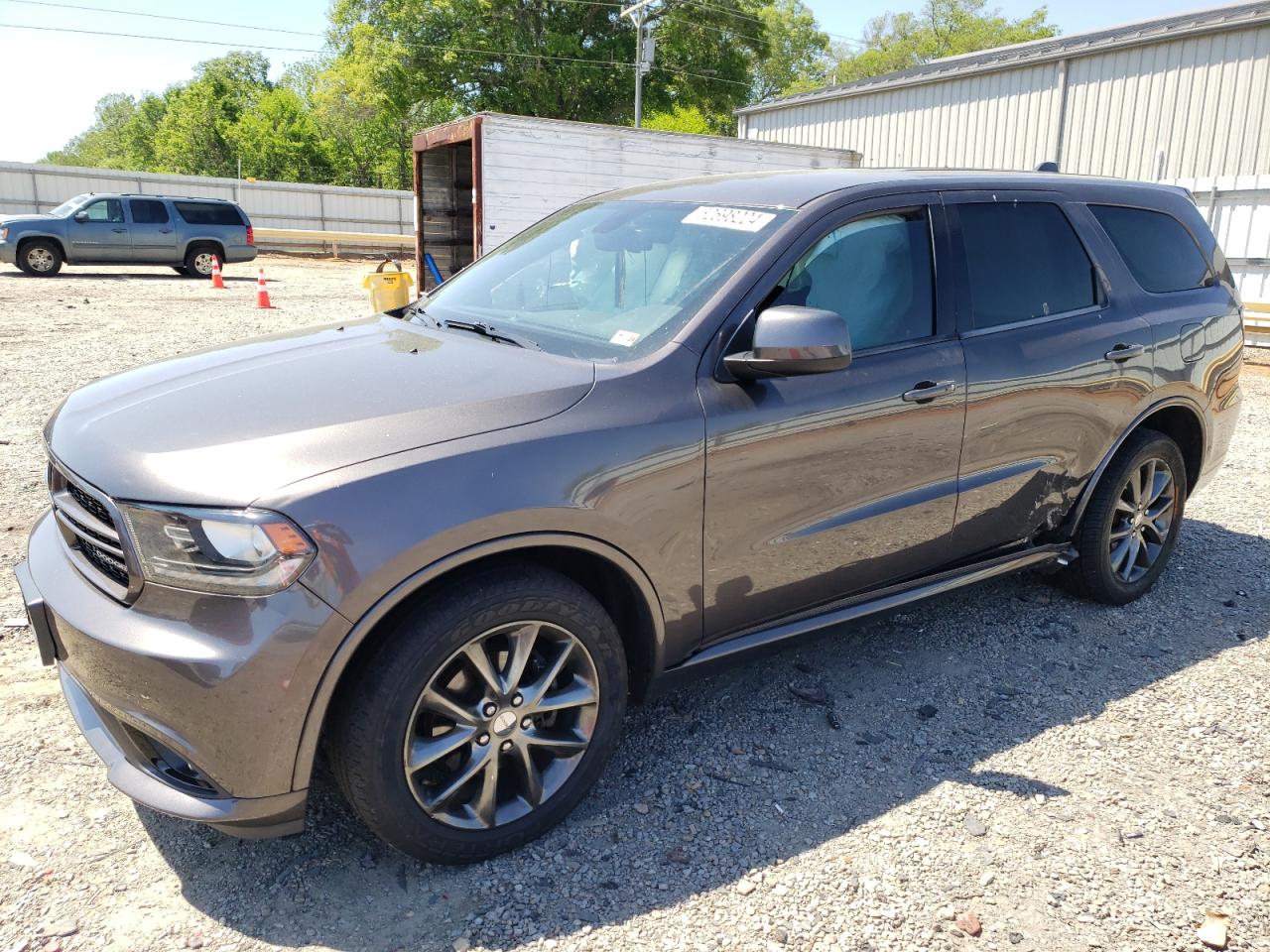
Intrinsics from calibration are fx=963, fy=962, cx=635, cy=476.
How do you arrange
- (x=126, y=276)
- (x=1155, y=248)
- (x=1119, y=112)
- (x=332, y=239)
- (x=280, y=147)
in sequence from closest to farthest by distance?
1. (x=1155, y=248)
2. (x=1119, y=112)
3. (x=126, y=276)
4. (x=332, y=239)
5. (x=280, y=147)

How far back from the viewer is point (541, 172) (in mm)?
11414

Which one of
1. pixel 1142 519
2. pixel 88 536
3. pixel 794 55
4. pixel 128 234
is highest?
pixel 794 55

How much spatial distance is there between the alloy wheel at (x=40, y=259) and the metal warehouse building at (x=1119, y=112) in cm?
1761

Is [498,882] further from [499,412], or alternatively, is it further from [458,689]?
[499,412]

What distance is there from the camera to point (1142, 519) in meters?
4.35

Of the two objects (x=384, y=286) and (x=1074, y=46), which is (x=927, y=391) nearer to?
(x=384, y=286)

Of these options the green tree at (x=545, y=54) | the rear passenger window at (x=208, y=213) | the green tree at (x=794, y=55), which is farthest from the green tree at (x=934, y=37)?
the rear passenger window at (x=208, y=213)

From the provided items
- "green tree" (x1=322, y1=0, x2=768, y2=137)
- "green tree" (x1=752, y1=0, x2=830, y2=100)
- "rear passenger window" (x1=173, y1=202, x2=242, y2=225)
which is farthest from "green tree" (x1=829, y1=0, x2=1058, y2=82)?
"rear passenger window" (x1=173, y1=202, x2=242, y2=225)

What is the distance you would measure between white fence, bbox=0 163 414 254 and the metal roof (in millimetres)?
19208

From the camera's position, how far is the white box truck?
10992 millimetres

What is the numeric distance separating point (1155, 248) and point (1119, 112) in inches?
622

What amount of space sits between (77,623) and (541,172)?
9879mm

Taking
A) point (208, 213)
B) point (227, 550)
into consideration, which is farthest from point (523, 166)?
point (208, 213)

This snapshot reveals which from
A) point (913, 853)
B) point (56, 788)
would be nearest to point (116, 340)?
point (56, 788)
